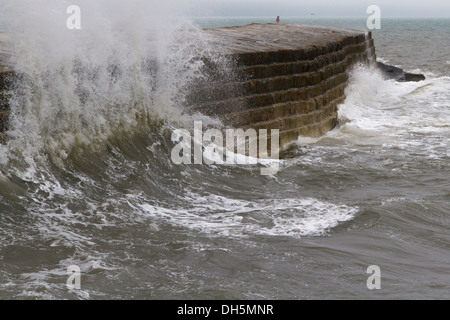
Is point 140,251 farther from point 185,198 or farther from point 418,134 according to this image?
point 418,134

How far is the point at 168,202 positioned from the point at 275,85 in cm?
372

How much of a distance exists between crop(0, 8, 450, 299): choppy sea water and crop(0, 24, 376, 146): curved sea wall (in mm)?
410

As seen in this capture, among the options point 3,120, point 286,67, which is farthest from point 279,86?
point 3,120

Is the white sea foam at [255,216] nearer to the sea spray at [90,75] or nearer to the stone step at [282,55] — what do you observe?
the sea spray at [90,75]

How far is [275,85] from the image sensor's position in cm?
973

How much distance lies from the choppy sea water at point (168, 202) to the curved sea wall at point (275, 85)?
16.2 inches

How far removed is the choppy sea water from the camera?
4699 millimetres

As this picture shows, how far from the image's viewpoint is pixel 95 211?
5.91 metres

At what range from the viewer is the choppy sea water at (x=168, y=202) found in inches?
185

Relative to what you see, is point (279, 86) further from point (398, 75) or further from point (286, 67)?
point (398, 75)

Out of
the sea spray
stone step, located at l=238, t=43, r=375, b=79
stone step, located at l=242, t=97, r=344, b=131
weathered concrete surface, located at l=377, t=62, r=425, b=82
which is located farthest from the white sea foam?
weathered concrete surface, located at l=377, t=62, r=425, b=82
